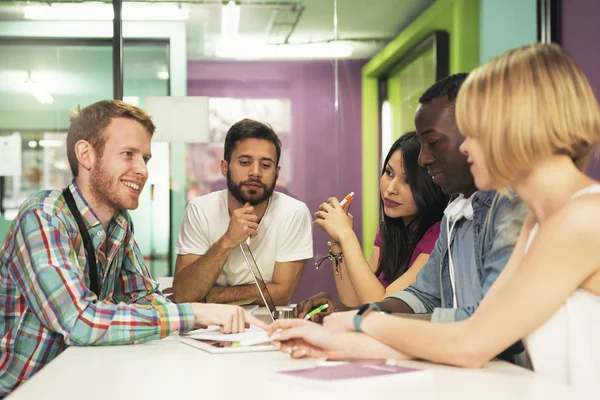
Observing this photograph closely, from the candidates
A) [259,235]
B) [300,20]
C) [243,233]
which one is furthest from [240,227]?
[300,20]

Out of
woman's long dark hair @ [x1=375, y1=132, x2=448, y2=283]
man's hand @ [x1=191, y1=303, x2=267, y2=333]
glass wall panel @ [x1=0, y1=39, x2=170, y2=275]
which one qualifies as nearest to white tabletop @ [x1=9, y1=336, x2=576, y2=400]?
man's hand @ [x1=191, y1=303, x2=267, y2=333]

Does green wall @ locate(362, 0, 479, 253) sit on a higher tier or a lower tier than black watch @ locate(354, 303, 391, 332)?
higher

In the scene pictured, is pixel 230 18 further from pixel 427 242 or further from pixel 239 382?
pixel 239 382

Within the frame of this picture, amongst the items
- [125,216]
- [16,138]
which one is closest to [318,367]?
[125,216]

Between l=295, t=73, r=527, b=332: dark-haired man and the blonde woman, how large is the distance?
244 millimetres

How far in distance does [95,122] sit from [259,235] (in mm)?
1079

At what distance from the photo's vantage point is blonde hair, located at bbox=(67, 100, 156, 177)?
2.27 meters

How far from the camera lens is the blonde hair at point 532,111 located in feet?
4.35

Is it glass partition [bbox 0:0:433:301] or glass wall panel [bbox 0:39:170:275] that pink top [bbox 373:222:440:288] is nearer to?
glass partition [bbox 0:0:433:301]

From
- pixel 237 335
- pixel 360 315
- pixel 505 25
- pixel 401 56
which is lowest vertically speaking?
pixel 237 335

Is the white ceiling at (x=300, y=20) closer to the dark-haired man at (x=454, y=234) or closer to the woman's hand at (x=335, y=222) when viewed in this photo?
the woman's hand at (x=335, y=222)

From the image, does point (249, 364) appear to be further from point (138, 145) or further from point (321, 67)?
point (321, 67)

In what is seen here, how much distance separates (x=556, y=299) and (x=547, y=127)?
11.9 inches

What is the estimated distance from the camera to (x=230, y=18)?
4660mm
